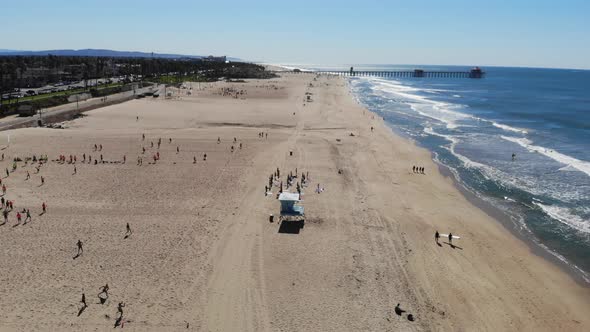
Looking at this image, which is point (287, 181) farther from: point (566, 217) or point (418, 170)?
point (566, 217)

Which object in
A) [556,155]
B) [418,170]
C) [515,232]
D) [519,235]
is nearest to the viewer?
[519,235]

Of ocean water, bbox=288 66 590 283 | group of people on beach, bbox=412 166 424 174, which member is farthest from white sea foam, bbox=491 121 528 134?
group of people on beach, bbox=412 166 424 174

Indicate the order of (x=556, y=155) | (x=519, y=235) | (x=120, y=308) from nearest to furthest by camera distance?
1. (x=120, y=308)
2. (x=519, y=235)
3. (x=556, y=155)

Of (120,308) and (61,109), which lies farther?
(61,109)

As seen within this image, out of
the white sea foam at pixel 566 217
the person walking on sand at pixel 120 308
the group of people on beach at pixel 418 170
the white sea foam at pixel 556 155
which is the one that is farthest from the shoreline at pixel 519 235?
the person walking on sand at pixel 120 308

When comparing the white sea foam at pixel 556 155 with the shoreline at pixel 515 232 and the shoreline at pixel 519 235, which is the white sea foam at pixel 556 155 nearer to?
the shoreline at pixel 519 235

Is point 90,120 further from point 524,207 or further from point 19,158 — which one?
point 524,207

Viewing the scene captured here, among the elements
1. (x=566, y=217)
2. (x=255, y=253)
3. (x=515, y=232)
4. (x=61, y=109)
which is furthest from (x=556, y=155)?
(x=61, y=109)

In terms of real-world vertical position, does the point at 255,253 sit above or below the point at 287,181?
below

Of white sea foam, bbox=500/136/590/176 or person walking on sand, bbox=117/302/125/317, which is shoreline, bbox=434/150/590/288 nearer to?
white sea foam, bbox=500/136/590/176
